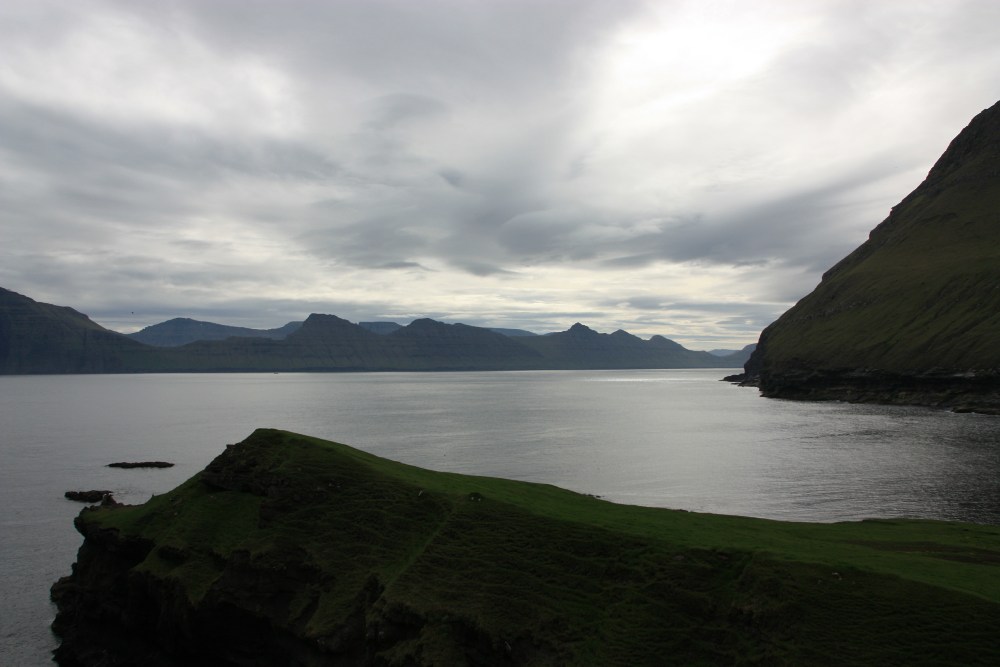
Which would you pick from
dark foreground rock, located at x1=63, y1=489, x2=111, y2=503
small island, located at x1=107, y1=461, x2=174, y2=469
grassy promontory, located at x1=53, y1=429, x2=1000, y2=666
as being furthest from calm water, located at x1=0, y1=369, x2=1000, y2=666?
grassy promontory, located at x1=53, y1=429, x2=1000, y2=666

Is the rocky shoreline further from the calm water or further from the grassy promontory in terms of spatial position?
the grassy promontory

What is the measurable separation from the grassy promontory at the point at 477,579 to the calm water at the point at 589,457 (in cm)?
773

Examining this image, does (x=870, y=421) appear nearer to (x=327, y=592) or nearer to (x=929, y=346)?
(x=929, y=346)

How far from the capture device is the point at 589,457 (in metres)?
84.3

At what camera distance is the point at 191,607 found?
1126 inches

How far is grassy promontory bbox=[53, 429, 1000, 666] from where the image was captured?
802 inches

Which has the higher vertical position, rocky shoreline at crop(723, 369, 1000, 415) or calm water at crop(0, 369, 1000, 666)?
rocky shoreline at crop(723, 369, 1000, 415)

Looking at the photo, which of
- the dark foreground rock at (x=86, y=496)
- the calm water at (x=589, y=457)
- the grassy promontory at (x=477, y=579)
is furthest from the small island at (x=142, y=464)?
the grassy promontory at (x=477, y=579)

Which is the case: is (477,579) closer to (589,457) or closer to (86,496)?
(86,496)

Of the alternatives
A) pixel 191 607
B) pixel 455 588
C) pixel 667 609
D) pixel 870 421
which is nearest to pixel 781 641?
pixel 667 609

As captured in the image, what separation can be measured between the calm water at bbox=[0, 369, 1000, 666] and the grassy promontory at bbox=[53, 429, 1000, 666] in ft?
25.4

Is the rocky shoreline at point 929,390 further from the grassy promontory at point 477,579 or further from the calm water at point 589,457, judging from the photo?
the grassy promontory at point 477,579

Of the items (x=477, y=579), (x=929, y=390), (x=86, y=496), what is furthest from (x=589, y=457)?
(x=929, y=390)

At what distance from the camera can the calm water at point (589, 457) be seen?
50.2 meters
